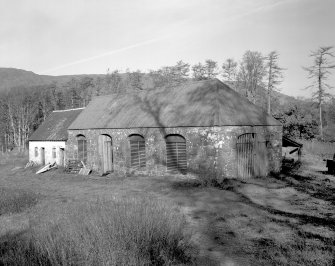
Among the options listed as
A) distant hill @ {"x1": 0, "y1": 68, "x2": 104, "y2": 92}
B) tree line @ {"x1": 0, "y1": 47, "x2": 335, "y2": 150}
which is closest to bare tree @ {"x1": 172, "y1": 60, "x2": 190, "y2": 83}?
tree line @ {"x1": 0, "y1": 47, "x2": 335, "y2": 150}

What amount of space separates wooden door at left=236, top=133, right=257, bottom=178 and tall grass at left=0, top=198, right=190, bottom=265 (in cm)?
1076

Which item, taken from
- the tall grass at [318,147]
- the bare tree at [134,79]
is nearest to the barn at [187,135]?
the tall grass at [318,147]

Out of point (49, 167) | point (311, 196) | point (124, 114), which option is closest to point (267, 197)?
point (311, 196)

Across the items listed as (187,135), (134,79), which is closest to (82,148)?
(187,135)

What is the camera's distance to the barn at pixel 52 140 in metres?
26.8

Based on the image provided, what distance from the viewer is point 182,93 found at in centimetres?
2056

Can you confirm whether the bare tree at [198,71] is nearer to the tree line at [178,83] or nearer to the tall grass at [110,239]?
the tree line at [178,83]

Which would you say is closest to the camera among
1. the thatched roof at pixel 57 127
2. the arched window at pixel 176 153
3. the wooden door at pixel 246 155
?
the wooden door at pixel 246 155

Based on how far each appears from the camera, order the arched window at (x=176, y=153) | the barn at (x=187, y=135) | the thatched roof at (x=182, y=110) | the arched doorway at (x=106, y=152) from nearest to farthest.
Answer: the barn at (x=187, y=135)
the thatched roof at (x=182, y=110)
the arched window at (x=176, y=153)
the arched doorway at (x=106, y=152)

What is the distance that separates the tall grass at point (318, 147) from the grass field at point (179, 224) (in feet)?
42.7

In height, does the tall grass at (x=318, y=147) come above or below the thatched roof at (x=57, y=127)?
below

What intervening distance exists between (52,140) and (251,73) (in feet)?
94.8

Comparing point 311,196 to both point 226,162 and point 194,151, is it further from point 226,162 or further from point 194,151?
point 194,151

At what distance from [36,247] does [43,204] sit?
8013 millimetres
